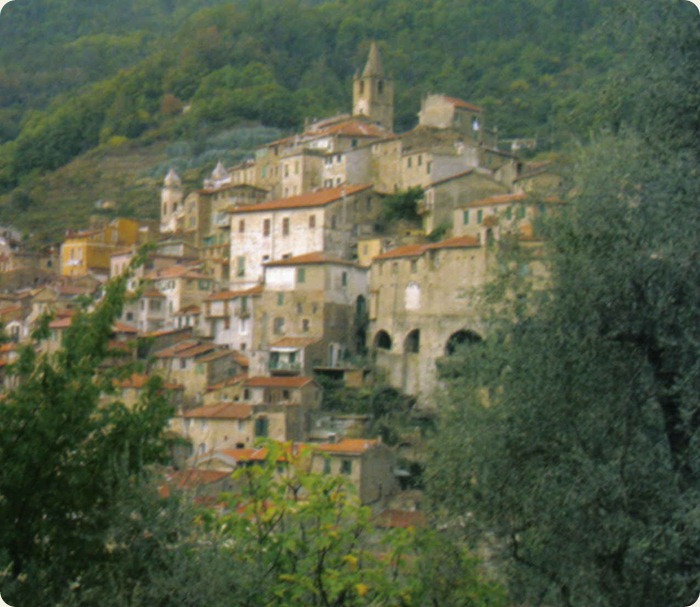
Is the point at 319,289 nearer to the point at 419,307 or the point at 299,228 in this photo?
the point at 419,307

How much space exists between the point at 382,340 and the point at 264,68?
83.2 metres

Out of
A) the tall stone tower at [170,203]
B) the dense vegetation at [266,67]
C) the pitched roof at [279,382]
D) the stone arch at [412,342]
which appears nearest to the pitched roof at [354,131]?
the tall stone tower at [170,203]

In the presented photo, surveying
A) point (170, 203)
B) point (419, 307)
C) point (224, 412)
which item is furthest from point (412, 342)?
point (170, 203)

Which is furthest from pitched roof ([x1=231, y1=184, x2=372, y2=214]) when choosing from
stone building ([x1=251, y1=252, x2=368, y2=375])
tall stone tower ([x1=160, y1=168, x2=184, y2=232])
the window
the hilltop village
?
tall stone tower ([x1=160, y1=168, x2=184, y2=232])

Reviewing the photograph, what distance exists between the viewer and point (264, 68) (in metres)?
137

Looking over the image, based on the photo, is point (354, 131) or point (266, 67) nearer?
point (354, 131)

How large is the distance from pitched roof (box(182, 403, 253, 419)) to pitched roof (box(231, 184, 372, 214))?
12271mm

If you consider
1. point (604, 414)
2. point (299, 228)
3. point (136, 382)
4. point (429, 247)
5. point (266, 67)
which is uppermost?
point (266, 67)

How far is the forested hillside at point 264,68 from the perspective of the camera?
125 meters

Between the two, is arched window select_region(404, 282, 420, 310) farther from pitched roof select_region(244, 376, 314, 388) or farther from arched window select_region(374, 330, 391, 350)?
pitched roof select_region(244, 376, 314, 388)

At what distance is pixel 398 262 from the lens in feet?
185

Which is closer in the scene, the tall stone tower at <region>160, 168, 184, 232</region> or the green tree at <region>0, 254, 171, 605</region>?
the green tree at <region>0, 254, 171, 605</region>

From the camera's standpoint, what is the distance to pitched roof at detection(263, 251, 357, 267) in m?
57.7

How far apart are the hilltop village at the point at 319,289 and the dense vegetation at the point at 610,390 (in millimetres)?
26619
